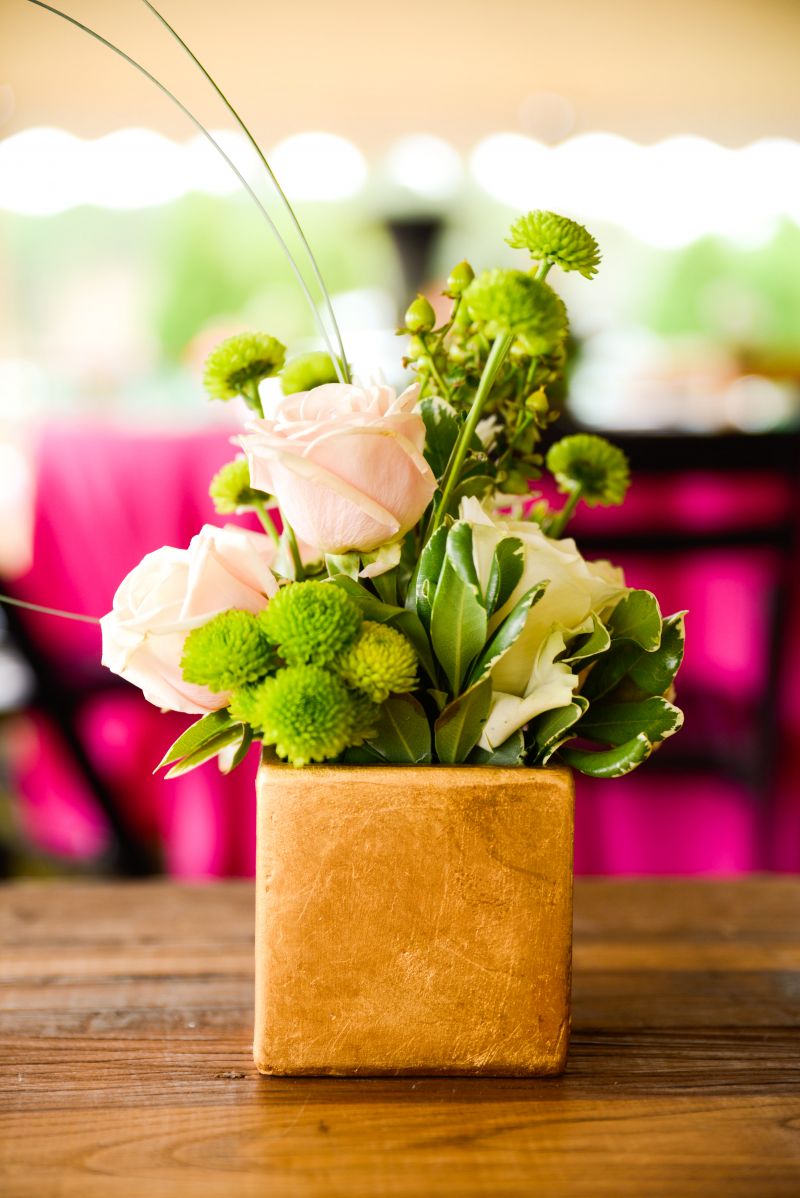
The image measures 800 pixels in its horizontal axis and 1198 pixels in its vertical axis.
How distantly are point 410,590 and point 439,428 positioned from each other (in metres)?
0.08

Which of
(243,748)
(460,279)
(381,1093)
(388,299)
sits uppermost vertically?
(388,299)

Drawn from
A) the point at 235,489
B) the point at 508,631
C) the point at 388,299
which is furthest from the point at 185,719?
the point at 388,299

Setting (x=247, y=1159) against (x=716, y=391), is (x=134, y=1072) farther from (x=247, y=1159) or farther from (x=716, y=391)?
(x=716, y=391)

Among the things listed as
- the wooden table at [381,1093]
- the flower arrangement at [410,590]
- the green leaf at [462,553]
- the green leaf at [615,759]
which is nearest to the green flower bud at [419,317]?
the flower arrangement at [410,590]

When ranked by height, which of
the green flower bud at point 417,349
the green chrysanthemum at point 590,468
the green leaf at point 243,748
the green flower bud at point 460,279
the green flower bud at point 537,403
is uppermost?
the green flower bud at point 460,279

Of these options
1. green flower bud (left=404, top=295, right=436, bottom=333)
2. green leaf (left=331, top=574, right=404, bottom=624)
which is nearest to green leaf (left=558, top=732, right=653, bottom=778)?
green leaf (left=331, top=574, right=404, bottom=624)

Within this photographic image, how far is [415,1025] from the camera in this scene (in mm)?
522

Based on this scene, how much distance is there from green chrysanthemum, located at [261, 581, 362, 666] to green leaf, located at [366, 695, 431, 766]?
0.17ft

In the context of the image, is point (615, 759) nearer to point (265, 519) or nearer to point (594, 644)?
point (594, 644)

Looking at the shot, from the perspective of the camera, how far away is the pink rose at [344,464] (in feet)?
1.50

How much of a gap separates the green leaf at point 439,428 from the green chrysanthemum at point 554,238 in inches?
3.3

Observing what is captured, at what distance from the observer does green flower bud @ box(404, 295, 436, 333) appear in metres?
0.53

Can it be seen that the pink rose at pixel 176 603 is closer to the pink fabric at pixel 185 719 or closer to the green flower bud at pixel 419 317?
the green flower bud at pixel 419 317

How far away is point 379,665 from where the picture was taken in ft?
1.55
